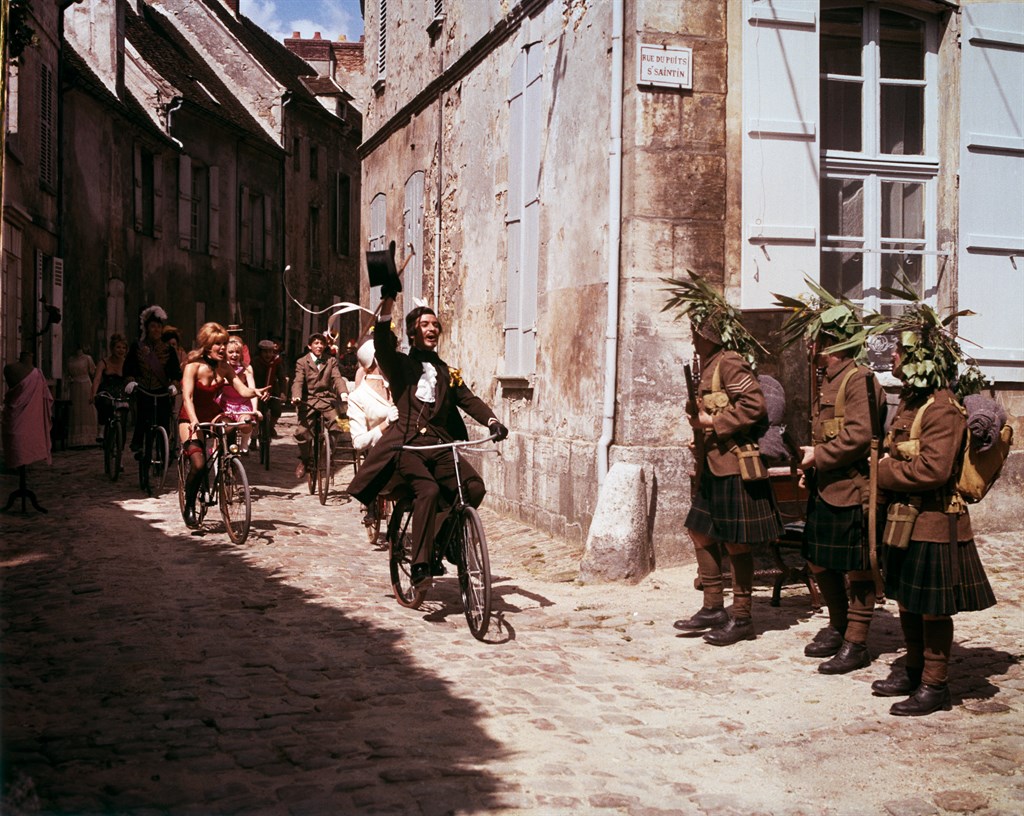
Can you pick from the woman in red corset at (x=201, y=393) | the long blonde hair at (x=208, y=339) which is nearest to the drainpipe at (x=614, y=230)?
the woman in red corset at (x=201, y=393)

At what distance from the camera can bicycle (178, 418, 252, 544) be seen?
1014 centimetres

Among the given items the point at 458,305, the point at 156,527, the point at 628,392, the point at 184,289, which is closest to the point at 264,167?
the point at 184,289

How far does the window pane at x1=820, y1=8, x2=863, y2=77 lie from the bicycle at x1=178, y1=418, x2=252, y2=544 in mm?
5568

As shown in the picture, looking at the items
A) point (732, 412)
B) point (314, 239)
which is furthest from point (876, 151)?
point (314, 239)

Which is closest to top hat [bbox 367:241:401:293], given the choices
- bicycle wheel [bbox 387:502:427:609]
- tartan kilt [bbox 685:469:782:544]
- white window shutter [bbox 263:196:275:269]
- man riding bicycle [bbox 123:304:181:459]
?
bicycle wheel [bbox 387:502:427:609]

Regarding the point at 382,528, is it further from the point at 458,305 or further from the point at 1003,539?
the point at 1003,539

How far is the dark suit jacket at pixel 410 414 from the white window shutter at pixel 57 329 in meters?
14.0

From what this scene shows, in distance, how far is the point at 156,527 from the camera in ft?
35.6

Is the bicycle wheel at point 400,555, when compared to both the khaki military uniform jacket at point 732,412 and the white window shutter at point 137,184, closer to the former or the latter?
the khaki military uniform jacket at point 732,412

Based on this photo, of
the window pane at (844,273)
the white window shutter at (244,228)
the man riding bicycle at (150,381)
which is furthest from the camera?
the white window shutter at (244,228)

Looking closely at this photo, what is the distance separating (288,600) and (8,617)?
1.63 meters

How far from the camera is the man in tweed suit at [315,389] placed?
13586mm

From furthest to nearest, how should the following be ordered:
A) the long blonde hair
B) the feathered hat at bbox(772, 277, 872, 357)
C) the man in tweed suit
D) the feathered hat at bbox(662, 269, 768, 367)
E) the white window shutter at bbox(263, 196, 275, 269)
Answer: the white window shutter at bbox(263, 196, 275, 269)
the man in tweed suit
the long blonde hair
the feathered hat at bbox(662, 269, 768, 367)
the feathered hat at bbox(772, 277, 872, 357)

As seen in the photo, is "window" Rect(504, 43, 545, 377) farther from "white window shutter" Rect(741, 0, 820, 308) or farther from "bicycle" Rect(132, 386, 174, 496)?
"bicycle" Rect(132, 386, 174, 496)
